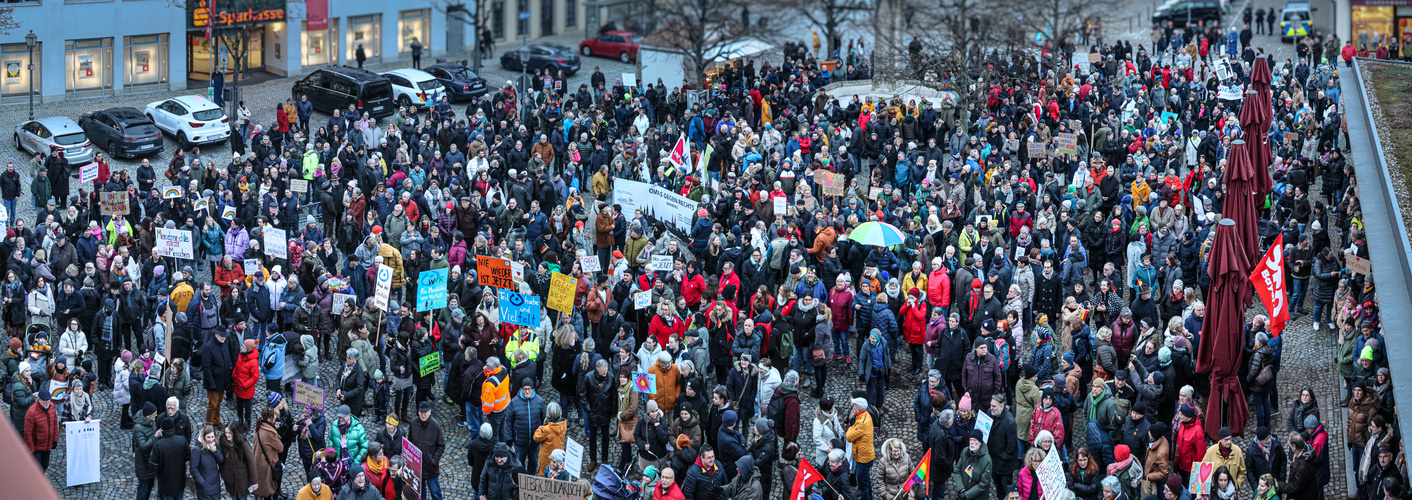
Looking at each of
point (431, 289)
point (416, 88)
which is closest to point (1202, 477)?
point (431, 289)

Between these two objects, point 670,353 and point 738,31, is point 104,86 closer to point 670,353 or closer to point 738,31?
point 738,31

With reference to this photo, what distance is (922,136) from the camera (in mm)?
29656

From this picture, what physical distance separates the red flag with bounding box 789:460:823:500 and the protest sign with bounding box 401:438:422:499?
3.57 metres

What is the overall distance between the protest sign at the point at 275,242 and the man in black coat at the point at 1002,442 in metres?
11.2

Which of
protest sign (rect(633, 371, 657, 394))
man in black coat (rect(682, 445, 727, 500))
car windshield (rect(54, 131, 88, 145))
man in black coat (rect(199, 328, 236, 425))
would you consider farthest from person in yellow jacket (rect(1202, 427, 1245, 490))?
car windshield (rect(54, 131, 88, 145))

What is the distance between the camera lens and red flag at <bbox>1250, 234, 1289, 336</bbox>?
1401 centimetres

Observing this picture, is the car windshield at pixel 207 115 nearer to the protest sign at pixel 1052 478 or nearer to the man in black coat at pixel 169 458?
the man in black coat at pixel 169 458

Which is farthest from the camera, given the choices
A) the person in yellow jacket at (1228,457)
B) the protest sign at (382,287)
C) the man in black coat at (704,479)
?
the protest sign at (382,287)

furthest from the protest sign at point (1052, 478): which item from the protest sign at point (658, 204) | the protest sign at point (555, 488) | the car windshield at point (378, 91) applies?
the car windshield at point (378, 91)

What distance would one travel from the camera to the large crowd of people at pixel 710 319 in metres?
13.4

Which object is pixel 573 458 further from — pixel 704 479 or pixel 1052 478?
pixel 1052 478

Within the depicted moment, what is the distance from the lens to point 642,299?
17.2 metres

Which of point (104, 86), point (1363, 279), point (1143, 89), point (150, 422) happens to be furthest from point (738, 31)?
point (150, 422)

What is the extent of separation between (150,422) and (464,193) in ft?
35.1
